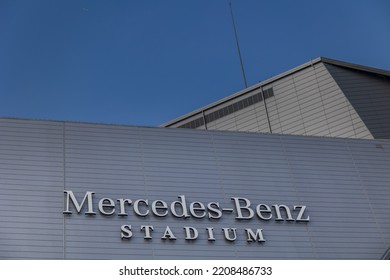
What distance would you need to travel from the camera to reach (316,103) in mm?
30812

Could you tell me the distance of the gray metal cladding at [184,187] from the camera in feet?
61.6

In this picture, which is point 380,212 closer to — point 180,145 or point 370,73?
point 180,145

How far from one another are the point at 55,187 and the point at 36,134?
170 cm

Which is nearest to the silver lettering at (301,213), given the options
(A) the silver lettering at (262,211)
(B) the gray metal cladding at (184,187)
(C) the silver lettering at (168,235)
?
(B) the gray metal cladding at (184,187)

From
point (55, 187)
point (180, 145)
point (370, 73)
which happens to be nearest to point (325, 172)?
point (180, 145)

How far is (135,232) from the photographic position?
19.3m

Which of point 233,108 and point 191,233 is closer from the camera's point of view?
point 191,233

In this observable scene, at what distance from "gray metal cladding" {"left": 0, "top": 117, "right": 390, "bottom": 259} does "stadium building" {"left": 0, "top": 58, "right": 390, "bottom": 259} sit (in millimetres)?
29

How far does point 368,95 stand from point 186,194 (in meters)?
13.0

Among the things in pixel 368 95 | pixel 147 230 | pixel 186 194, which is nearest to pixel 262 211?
pixel 186 194

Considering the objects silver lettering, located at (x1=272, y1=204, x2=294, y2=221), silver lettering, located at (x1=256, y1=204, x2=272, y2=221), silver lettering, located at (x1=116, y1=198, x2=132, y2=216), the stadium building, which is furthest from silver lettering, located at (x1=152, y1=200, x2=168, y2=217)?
silver lettering, located at (x1=272, y1=204, x2=294, y2=221)

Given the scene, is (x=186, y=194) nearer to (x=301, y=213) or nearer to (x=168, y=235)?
(x=168, y=235)
